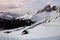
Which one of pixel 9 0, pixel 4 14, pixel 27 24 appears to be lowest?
pixel 27 24

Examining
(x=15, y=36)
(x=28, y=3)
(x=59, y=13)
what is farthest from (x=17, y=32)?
(x=59, y=13)

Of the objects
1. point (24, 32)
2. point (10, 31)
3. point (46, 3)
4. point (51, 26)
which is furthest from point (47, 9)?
point (10, 31)

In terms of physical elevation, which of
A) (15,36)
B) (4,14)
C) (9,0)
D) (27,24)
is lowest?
(15,36)

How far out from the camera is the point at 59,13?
56.9 inches

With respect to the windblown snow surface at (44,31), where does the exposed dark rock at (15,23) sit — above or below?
above

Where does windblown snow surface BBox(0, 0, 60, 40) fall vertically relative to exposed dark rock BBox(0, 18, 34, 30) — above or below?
below

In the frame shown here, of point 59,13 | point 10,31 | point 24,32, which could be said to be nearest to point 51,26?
point 59,13

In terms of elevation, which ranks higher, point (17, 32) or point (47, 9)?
point (47, 9)

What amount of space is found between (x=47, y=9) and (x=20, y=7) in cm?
27

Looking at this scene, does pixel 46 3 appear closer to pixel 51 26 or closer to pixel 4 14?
pixel 51 26

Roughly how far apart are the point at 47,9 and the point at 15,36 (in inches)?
16.1

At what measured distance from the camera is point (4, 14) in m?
1.46

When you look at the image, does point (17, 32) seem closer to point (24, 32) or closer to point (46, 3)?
point (24, 32)

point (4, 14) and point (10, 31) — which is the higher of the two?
point (4, 14)
